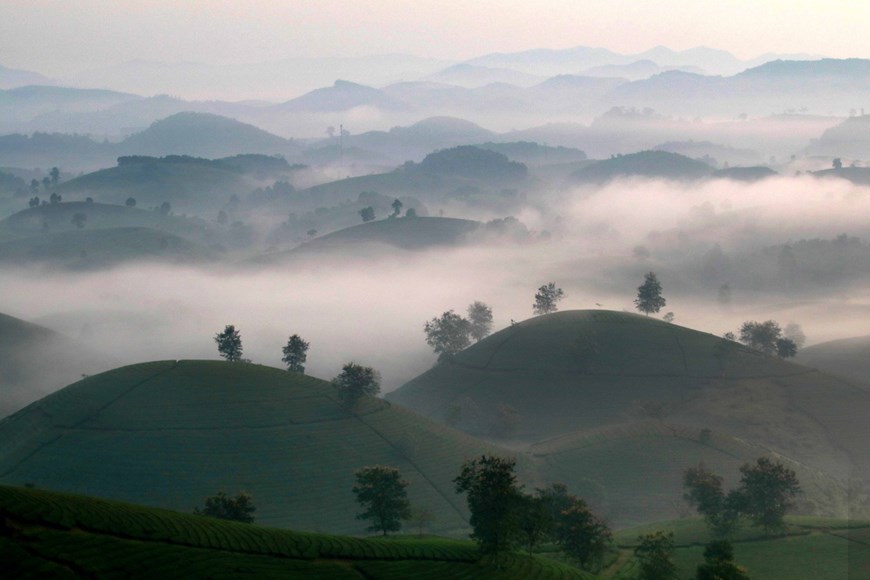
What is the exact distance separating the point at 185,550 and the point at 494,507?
105 feet

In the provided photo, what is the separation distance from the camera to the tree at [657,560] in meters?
99.3

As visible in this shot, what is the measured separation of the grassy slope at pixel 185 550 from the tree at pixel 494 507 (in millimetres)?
Result: 2216

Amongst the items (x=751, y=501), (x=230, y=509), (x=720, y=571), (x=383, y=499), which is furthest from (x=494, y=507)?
(x=751, y=501)

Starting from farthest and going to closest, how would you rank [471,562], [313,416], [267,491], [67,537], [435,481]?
1. [313,416]
2. [435,481]
3. [267,491]
4. [471,562]
5. [67,537]

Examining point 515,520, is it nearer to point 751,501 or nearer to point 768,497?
point 751,501

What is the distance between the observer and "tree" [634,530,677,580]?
326 feet

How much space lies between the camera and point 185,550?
263ft

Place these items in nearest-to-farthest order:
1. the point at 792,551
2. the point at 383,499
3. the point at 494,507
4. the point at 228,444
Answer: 1. the point at 494,507
2. the point at 792,551
3. the point at 383,499
4. the point at 228,444

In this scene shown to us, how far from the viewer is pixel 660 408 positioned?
19900 cm

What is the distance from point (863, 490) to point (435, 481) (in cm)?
7528

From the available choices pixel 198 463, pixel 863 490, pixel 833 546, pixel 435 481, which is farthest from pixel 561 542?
pixel 863 490

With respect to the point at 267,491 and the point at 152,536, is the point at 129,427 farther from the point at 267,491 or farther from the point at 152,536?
the point at 152,536

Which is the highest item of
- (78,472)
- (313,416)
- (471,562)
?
(313,416)

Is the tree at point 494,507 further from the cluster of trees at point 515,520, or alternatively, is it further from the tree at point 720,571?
the tree at point 720,571
